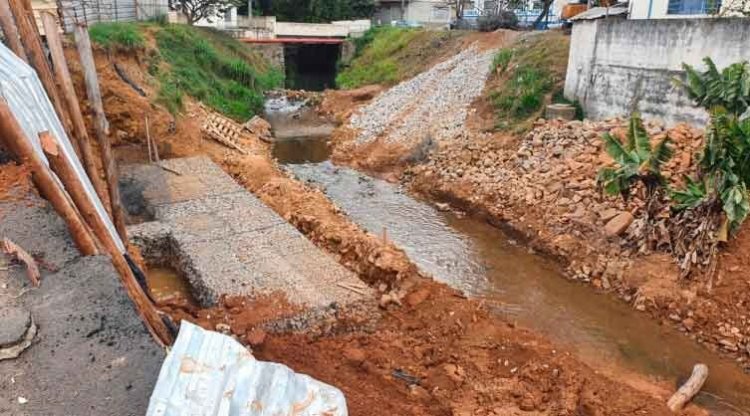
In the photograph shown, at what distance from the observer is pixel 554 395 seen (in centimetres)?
670

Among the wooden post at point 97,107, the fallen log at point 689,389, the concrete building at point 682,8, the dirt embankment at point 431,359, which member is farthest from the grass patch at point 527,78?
the wooden post at point 97,107

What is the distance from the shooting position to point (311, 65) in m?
38.8

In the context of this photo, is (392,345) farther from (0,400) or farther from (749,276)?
(749,276)

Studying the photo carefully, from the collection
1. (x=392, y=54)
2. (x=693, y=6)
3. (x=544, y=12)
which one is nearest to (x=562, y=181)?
(x=693, y=6)

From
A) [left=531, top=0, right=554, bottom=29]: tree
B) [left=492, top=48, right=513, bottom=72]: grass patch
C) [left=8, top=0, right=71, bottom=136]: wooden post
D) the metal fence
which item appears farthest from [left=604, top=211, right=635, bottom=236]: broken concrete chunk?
[left=531, top=0, right=554, bottom=29]: tree

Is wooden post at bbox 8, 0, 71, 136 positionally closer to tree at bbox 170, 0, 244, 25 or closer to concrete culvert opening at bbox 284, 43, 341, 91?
tree at bbox 170, 0, 244, 25

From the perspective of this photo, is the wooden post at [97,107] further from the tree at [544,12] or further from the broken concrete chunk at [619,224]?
the tree at [544,12]

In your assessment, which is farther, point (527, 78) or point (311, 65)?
point (311, 65)

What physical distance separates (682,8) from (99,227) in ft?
51.0

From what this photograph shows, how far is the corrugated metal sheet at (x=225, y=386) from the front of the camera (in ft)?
10.0

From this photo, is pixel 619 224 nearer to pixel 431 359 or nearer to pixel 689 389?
pixel 689 389

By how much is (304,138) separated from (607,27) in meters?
11.2

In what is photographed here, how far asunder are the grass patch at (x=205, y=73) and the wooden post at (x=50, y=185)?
1021 cm

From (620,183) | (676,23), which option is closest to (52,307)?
(620,183)
